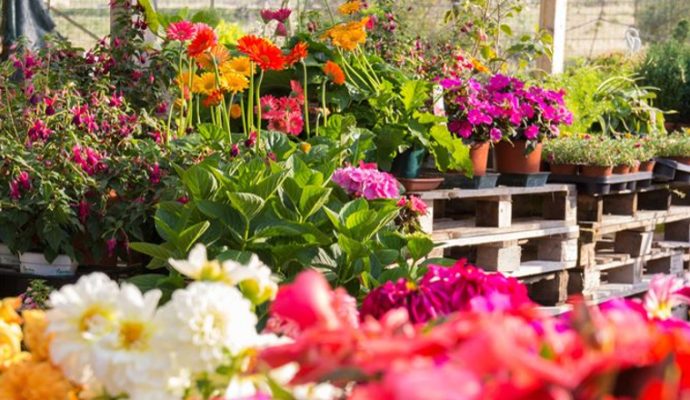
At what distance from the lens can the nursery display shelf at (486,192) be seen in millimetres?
4164

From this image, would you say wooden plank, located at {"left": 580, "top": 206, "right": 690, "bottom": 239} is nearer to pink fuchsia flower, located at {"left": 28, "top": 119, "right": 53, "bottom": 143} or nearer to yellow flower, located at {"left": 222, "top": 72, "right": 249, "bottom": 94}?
yellow flower, located at {"left": 222, "top": 72, "right": 249, "bottom": 94}

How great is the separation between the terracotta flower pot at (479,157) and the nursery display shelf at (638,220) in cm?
Result: 68

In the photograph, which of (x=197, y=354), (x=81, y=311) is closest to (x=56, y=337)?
(x=81, y=311)

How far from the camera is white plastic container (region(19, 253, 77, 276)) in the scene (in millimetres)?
3361

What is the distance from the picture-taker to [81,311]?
97 centimetres

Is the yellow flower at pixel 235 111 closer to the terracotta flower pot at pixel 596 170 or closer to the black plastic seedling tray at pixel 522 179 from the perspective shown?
the black plastic seedling tray at pixel 522 179

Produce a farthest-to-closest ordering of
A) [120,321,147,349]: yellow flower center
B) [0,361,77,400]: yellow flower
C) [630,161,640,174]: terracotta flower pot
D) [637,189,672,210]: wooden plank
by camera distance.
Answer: [637,189,672,210]: wooden plank, [630,161,640,174]: terracotta flower pot, [0,361,77,400]: yellow flower, [120,321,147,349]: yellow flower center

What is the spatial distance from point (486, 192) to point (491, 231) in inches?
5.9

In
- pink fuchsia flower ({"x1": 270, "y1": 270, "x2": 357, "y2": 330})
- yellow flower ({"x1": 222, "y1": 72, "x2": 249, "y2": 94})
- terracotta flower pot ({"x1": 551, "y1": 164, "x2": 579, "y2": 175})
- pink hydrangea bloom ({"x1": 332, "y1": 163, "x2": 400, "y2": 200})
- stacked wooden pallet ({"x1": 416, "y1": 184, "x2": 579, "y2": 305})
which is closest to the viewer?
pink fuchsia flower ({"x1": 270, "y1": 270, "x2": 357, "y2": 330})

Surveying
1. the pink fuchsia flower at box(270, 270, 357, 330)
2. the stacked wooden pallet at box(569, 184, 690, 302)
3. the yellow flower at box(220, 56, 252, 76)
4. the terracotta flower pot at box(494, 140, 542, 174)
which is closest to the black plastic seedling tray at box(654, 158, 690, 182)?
the stacked wooden pallet at box(569, 184, 690, 302)

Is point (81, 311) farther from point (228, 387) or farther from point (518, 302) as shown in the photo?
point (518, 302)

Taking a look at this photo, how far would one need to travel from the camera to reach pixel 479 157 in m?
4.50

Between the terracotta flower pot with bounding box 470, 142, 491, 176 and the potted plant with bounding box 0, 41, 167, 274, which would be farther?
the terracotta flower pot with bounding box 470, 142, 491, 176

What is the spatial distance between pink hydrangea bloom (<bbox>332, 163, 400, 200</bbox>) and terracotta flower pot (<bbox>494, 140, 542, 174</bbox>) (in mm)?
1478
